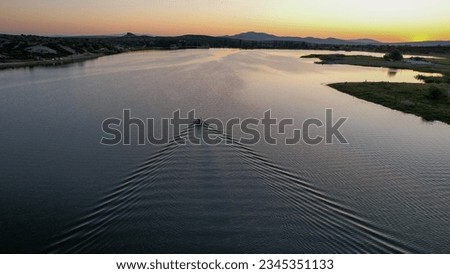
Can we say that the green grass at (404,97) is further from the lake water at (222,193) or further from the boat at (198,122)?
the boat at (198,122)

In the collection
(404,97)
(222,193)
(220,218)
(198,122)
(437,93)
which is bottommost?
(220,218)

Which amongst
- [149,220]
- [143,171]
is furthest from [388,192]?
[143,171]

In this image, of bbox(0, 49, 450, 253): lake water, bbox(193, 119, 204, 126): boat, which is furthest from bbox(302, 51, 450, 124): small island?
bbox(193, 119, 204, 126): boat

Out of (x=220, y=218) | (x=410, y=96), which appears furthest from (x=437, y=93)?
(x=220, y=218)

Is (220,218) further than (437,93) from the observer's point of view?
No

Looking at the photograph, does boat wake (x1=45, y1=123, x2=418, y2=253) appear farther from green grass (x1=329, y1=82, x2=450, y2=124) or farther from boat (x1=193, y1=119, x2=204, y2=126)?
green grass (x1=329, y1=82, x2=450, y2=124)

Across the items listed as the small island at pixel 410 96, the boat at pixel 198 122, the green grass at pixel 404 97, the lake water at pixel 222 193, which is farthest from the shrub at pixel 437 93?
the boat at pixel 198 122

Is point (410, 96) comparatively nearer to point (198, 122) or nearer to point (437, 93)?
point (437, 93)
